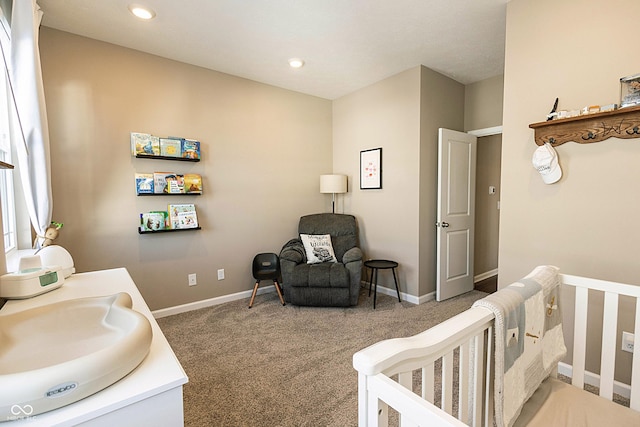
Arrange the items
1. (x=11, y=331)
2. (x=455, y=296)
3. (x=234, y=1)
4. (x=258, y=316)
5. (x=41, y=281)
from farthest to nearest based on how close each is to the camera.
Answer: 1. (x=455, y=296)
2. (x=258, y=316)
3. (x=234, y=1)
4. (x=41, y=281)
5. (x=11, y=331)

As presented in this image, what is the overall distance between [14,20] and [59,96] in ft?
3.29

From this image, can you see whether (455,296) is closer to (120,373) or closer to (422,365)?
(422,365)

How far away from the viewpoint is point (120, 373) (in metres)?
0.69

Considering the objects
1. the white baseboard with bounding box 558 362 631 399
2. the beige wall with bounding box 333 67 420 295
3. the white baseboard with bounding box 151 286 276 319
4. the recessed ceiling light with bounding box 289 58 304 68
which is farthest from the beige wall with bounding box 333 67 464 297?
the white baseboard with bounding box 151 286 276 319

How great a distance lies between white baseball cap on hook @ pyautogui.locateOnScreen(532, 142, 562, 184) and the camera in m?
1.91

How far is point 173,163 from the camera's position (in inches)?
117

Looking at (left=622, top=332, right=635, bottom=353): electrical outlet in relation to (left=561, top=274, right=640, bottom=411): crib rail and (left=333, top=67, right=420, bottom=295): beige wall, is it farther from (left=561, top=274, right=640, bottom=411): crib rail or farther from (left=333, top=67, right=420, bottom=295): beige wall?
(left=333, top=67, right=420, bottom=295): beige wall

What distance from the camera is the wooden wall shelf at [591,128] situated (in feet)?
5.37

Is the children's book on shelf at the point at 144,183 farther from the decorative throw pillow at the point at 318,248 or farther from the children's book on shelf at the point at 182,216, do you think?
the decorative throw pillow at the point at 318,248

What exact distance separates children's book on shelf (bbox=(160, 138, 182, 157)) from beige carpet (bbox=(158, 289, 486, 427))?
1.64 meters

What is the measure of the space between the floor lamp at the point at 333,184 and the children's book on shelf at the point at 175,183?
67.5 inches

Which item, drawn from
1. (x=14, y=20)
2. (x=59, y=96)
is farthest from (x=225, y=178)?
(x=14, y=20)

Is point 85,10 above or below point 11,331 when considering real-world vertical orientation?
above

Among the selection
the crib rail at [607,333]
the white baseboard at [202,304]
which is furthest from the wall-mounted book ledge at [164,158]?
the crib rail at [607,333]
